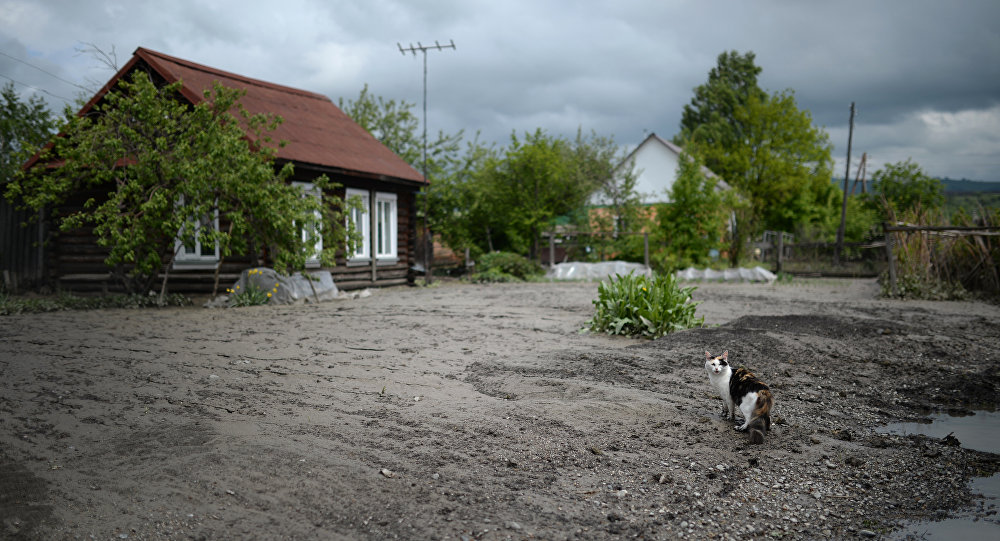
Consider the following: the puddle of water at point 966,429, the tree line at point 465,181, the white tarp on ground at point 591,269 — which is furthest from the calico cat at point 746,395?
the white tarp on ground at point 591,269

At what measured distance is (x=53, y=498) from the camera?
3.34 metres

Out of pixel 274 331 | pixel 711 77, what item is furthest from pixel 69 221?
pixel 711 77

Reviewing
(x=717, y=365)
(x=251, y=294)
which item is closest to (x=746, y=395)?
(x=717, y=365)

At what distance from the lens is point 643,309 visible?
8.77m

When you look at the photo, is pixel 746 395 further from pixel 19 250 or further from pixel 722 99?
pixel 722 99

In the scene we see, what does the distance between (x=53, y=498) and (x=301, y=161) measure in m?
11.6

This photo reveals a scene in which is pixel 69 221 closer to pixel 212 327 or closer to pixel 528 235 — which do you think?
pixel 212 327

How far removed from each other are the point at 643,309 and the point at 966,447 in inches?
171

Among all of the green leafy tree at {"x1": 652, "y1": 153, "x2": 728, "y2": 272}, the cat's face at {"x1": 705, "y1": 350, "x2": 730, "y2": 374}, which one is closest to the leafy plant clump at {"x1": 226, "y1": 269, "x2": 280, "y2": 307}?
the cat's face at {"x1": 705, "y1": 350, "x2": 730, "y2": 374}

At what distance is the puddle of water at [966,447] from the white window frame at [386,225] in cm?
1412

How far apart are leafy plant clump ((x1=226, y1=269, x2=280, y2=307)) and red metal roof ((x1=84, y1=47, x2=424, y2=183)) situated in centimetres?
267

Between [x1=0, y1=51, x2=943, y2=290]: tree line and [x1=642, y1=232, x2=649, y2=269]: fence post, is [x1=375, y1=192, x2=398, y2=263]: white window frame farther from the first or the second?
[x1=642, y1=232, x2=649, y2=269]: fence post

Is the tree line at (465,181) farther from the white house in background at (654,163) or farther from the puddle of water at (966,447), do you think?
the puddle of water at (966,447)

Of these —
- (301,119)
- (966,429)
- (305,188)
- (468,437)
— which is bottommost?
(966,429)
